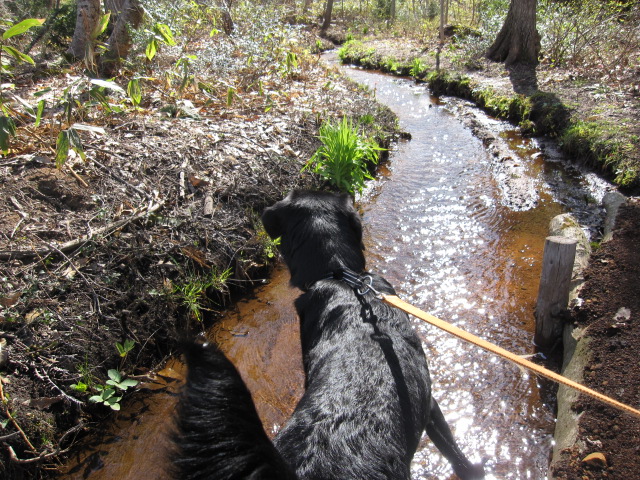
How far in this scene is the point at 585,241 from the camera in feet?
12.6

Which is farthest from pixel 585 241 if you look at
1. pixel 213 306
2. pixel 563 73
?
pixel 563 73

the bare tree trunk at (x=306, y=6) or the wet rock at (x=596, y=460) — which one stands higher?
the bare tree trunk at (x=306, y=6)

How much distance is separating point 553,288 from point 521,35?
383 inches

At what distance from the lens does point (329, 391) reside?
5.53 ft

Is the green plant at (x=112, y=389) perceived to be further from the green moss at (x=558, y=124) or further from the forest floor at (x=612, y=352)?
the green moss at (x=558, y=124)

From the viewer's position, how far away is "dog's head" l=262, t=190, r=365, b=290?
2482 mm

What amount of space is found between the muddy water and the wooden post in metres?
0.19

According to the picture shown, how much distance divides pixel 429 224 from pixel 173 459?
4.52 metres

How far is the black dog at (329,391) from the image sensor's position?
1003 millimetres

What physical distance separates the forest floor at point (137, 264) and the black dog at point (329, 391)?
0.25 m

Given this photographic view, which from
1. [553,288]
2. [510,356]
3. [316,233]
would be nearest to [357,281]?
[316,233]

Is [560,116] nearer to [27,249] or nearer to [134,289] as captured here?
[134,289]

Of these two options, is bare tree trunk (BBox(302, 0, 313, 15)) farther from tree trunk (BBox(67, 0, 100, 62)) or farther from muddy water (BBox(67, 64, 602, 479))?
muddy water (BBox(67, 64, 602, 479))

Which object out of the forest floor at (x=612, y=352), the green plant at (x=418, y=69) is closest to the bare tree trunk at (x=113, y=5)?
the forest floor at (x=612, y=352)
